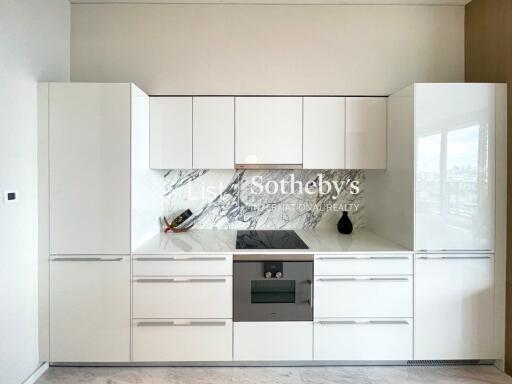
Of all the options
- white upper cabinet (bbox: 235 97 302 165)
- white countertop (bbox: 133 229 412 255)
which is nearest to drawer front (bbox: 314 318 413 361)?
white countertop (bbox: 133 229 412 255)

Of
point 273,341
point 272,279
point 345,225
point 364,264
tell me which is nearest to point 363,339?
point 364,264

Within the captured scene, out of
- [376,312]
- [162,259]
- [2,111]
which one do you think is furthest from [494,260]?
[2,111]

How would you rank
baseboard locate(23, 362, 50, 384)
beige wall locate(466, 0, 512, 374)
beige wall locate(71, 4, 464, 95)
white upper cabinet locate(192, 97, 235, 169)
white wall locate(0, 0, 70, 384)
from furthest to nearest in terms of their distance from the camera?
beige wall locate(71, 4, 464, 95)
white upper cabinet locate(192, 97, 235, 169)
beige wall locate(466, 0, 512, 374)
baseboard locate(23, 362, 50, 384)
white wall locate(0, 0, 70, 384)

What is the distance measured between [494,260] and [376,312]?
0.93 meters

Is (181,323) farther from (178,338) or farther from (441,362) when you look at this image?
(441,362)

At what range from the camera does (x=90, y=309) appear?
2.34 m

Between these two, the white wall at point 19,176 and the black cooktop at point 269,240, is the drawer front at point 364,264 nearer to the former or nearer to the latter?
the black cooktop at point 269,240

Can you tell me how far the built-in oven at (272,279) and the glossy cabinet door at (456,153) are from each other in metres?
0.96

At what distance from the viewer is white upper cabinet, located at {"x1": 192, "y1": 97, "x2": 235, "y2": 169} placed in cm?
274

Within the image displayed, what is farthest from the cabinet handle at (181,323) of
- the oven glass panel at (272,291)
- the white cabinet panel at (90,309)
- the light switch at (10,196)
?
the light switch at (10,196)

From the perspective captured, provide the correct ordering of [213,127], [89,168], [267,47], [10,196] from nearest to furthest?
[10,196]
[89,168]
[213,127]
[267,47]

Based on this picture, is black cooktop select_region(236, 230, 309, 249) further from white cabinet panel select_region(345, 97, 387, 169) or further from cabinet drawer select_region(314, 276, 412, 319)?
white cabinet panel select_region(345, 97, 387, 169)

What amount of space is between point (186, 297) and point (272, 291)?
0.61 m

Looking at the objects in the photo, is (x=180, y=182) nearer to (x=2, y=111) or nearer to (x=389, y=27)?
(x=2, y=111)
